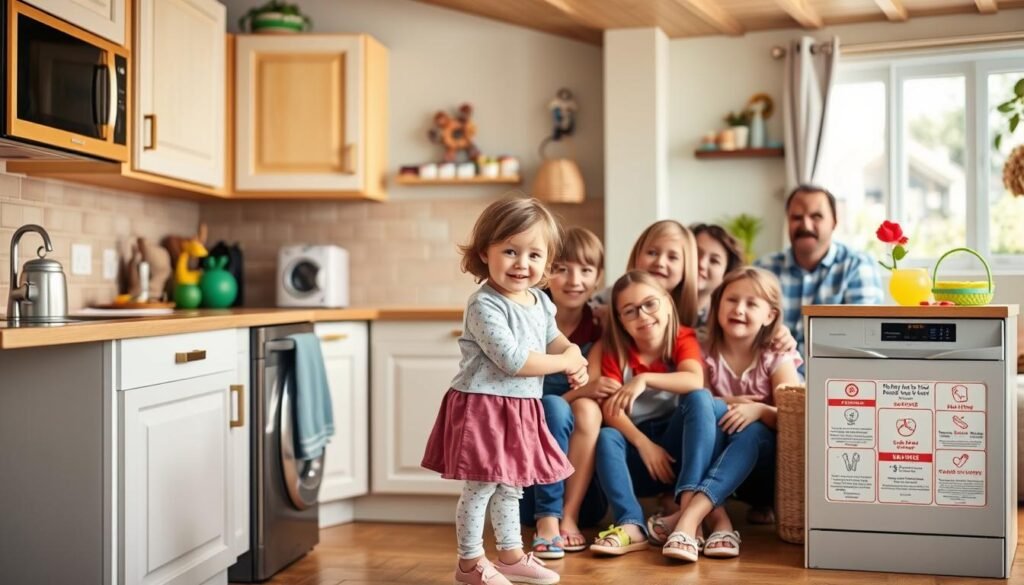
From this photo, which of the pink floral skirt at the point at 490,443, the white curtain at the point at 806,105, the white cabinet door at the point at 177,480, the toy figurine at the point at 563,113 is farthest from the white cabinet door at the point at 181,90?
the white curtain at the point at 806,105

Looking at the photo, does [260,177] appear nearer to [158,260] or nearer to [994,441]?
[158,260]

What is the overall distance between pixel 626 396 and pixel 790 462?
553 mm

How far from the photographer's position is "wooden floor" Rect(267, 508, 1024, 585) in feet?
10.2

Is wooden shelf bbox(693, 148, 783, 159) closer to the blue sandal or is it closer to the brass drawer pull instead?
the brass drawer pull

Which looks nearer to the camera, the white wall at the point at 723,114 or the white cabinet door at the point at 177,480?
the white cabinet door at the point at 177,480

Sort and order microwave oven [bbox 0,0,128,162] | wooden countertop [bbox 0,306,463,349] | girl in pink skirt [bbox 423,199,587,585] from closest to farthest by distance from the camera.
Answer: wooden countertop [bbox 0,306,463,349] → girl in pink skirt [bbox 423,199,587,585] → microwave oven [bbox 0,0,128,162]

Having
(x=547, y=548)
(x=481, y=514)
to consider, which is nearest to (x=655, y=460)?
(x=547, y=548)

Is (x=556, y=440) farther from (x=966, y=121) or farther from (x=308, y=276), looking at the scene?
(x=966, y=121)

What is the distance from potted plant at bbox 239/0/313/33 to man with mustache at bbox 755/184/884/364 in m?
2.15

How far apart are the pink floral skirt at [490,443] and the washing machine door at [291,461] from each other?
725 mm

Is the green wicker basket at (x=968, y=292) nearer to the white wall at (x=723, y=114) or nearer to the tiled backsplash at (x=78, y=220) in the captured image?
the white wall at (x=723, y=114)

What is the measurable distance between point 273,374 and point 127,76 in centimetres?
107

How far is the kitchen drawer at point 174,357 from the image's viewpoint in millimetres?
2604

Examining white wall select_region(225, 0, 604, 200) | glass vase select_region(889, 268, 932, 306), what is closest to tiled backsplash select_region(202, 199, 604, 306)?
white wall select_region(225, 0, 604, 200)
